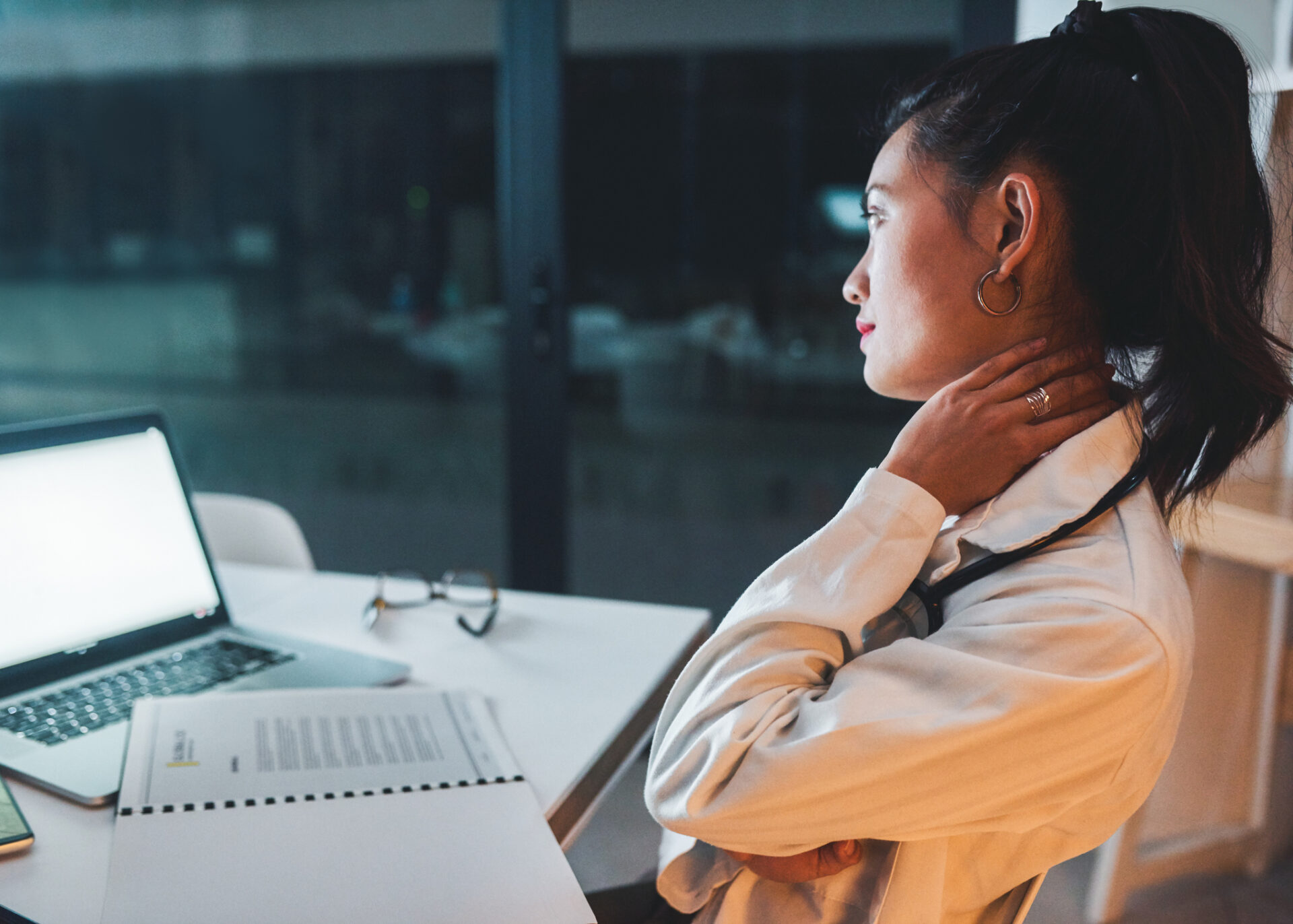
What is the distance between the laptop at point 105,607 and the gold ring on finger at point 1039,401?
789 millimetres

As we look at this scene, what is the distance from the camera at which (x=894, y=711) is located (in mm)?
704

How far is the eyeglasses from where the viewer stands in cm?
Answer: 143

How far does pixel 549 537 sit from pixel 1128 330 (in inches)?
87.0

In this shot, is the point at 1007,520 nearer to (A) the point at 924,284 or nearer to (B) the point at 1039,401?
(B) the point at 1039,401

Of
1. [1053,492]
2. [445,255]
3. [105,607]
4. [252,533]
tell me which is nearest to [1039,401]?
[1053,492]

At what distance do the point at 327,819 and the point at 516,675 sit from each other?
1.29ft

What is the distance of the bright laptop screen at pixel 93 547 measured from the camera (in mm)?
1112

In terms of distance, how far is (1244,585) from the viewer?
2.08 m

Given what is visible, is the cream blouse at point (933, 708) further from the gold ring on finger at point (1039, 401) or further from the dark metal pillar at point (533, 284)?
the dark metal pillar at point (533, 284)

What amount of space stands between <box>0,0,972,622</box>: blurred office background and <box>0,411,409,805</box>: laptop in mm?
1629

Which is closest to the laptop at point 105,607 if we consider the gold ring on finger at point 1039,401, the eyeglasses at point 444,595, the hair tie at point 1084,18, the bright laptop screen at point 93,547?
the bright laptop screen at point 93,547

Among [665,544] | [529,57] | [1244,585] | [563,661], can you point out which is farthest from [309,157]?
[1244,585]

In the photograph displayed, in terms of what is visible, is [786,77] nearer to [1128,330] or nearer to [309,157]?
[309,157]

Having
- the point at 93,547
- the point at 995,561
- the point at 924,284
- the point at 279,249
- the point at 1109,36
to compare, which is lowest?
the point at 93,547
